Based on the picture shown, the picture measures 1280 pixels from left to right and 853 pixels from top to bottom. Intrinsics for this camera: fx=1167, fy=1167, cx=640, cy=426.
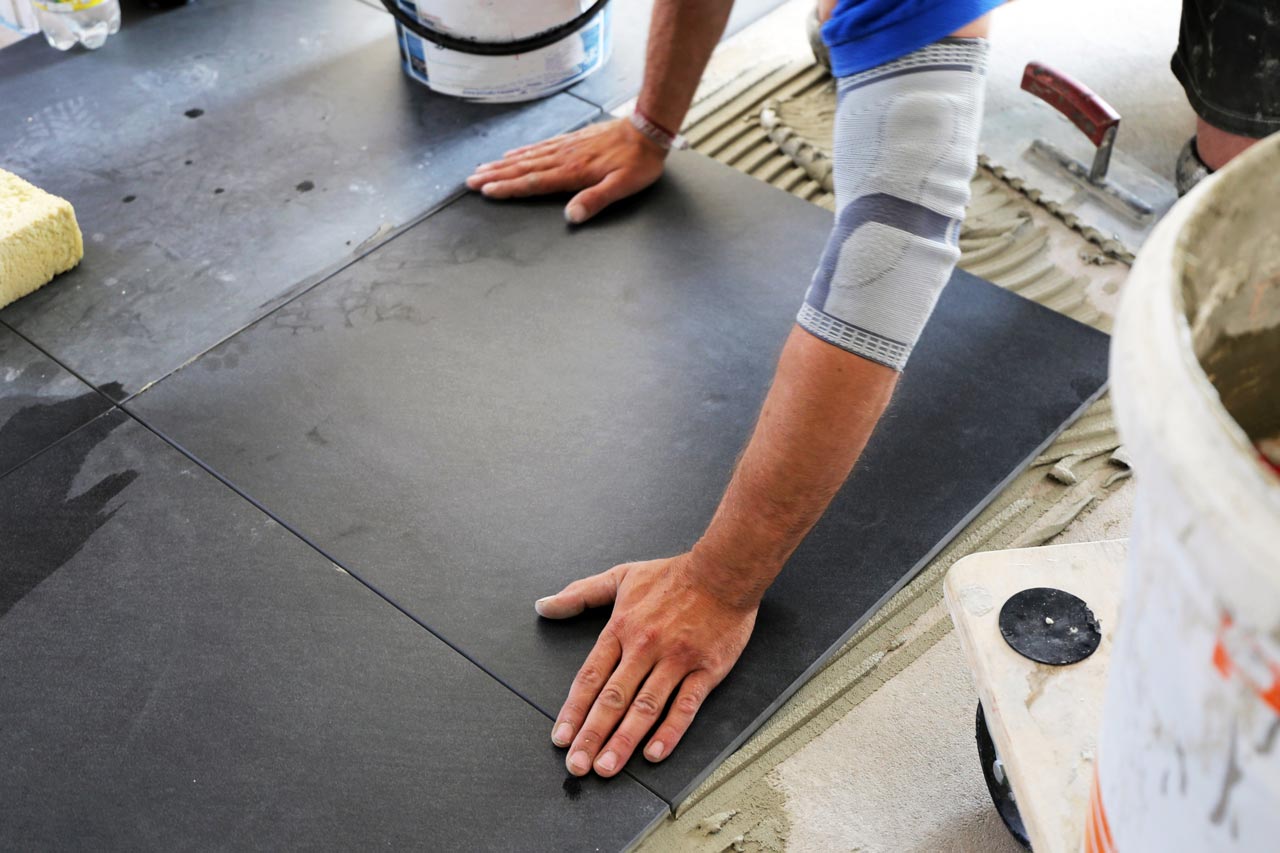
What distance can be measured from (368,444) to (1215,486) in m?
1.52

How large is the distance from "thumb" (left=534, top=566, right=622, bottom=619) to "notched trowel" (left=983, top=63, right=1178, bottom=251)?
126 centimetres

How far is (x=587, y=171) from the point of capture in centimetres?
228

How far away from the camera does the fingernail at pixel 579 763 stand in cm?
143

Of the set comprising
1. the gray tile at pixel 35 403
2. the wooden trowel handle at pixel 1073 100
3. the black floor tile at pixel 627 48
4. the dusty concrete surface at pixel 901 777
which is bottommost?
the gray tile at pixel 35 403

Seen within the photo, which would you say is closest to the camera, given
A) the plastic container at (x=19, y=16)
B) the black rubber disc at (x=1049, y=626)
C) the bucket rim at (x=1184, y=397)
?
the bucket rim at (x=1184, y=397)

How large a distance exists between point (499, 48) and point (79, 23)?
1020 millimetres

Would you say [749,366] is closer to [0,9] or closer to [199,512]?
[199,512]

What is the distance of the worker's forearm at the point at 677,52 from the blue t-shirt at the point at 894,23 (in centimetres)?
90

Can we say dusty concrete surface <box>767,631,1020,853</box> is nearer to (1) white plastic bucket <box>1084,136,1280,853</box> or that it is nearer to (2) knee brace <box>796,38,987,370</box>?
(2) knee brace <box>796,38,987,370</box>

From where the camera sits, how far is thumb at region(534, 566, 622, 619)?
1.58 meters

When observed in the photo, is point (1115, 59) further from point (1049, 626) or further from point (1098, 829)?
point (1098, 829)

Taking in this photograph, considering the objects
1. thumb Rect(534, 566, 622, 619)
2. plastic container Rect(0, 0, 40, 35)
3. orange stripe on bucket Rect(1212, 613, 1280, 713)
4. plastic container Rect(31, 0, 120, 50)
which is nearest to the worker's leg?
thumb Rect(534, 566, 622, 619)

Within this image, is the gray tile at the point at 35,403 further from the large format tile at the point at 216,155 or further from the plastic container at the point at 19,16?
the plastic container at the point at 19,16

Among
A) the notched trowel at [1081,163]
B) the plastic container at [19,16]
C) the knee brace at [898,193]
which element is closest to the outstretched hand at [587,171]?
the notched trowel at [1081,163]
